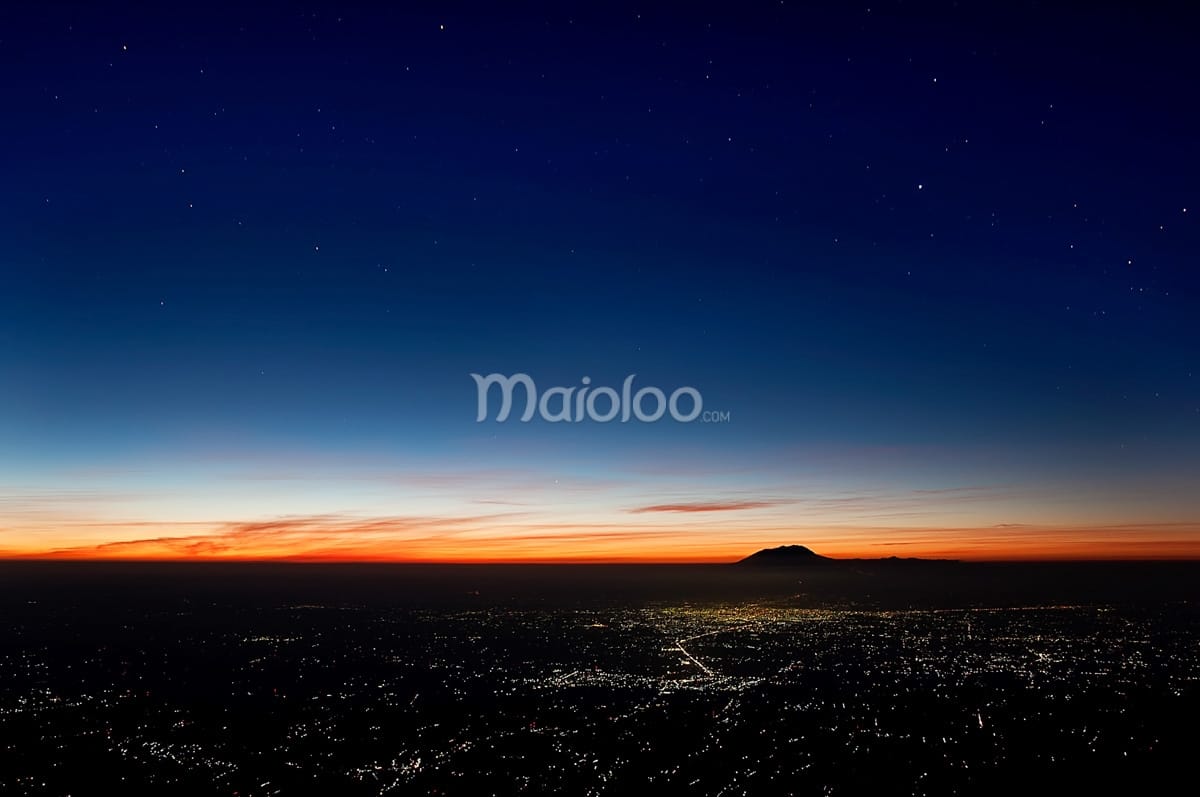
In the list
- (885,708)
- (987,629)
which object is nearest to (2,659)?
(885,708)

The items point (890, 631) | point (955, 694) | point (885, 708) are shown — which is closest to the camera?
point (885, 708)

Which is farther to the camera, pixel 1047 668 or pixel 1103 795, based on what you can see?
pixel 1047 668

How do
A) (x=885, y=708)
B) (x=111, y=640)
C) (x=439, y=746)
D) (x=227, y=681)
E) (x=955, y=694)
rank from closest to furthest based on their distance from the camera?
(x=439, y=746) → (x=885, y=708) → (x=955, y=694) → (x=227, y=681) → (x=111, y=640)

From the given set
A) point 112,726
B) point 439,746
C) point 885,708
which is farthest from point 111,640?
point 885,708

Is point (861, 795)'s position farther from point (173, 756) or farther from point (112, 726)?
point (112, 726)

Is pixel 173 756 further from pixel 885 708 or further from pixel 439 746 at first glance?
pixel 885 708

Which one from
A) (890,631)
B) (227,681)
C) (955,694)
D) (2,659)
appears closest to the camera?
(955,694)
